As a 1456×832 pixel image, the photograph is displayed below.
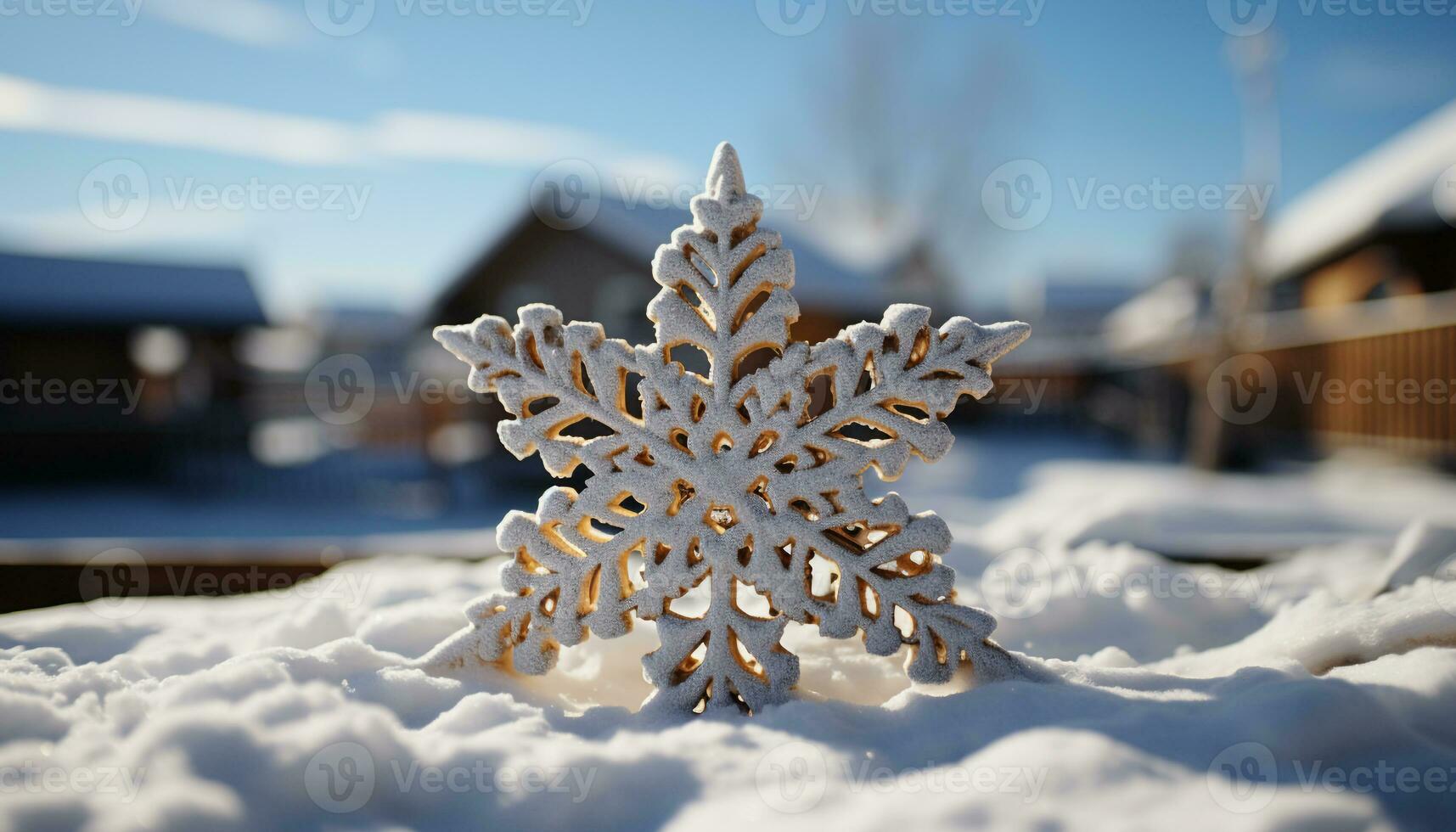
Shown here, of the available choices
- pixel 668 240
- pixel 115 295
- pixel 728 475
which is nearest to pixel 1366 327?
pixel 668 240

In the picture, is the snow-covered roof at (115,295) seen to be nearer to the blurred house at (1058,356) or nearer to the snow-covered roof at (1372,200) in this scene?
the blurred house at (1058,356)

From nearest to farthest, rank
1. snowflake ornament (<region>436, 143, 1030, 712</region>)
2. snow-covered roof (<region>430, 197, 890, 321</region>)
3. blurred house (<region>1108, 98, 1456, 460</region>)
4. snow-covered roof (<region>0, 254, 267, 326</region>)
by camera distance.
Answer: snowflake ornament (<region>436, 143, 1030, 712</region>)
blurred house (<region>1108, 98, 1456, 460</region>)
snow-covered roof (<region>430, 197, 890, 321</region>)
snow-covered roof (<region>0, 254, 267, 326</region>)

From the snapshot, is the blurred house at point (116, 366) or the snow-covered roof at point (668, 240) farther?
the blurred house at point (116, 366)

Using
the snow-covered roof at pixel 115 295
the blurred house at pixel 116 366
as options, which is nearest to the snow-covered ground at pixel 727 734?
the blurred house at pixel 116 366

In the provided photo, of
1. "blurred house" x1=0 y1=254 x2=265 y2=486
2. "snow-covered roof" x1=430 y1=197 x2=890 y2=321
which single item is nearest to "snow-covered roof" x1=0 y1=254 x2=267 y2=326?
"blurred house" x1=0 y1=254 x2=265 y2=486

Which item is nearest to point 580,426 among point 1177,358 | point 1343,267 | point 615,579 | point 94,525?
point 615,579

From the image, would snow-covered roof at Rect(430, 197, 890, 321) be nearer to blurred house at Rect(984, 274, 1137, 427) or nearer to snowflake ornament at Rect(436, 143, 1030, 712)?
blurred house at Rect(984, 274, 1137, 427)
